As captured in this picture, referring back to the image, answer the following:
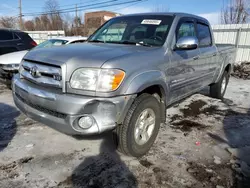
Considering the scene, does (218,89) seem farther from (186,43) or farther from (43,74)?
(43,74)

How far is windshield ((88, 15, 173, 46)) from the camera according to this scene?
3184mm

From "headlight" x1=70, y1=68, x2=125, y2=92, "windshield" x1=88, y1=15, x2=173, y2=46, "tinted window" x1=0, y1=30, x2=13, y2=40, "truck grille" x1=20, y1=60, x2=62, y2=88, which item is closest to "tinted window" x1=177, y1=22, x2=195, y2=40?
"windshield" x1=88, y1=15, x2=173, y2=46

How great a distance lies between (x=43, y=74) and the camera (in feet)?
8.31

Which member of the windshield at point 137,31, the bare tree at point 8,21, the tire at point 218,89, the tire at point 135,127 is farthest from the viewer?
the bare tree at point 8,21

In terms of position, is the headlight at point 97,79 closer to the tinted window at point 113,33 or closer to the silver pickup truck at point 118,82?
the silver pickup truck at point 118,82

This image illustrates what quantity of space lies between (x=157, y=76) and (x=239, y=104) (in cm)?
358

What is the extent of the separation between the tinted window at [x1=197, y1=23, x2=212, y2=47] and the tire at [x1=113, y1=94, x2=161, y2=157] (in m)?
2.08

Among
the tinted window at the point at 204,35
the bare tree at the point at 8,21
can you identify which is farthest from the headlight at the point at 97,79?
the bare tree at the point at 8,21

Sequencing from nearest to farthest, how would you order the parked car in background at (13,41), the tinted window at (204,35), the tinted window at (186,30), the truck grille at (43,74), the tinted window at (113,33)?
the truck grille at (43,74), the tinted window at (186,30), the tinted window at (113,33), the tinted window at (204,35), the parked car in background at (13,41)

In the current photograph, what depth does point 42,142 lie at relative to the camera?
316cm

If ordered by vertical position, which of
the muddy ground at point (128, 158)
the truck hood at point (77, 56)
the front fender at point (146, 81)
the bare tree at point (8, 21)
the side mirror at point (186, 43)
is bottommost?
the muddy ground at point (128, 158)

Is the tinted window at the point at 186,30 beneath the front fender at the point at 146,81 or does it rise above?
above

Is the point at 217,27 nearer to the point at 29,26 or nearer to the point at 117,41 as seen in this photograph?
the point at 117,41

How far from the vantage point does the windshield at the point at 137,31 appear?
3.18 meters
